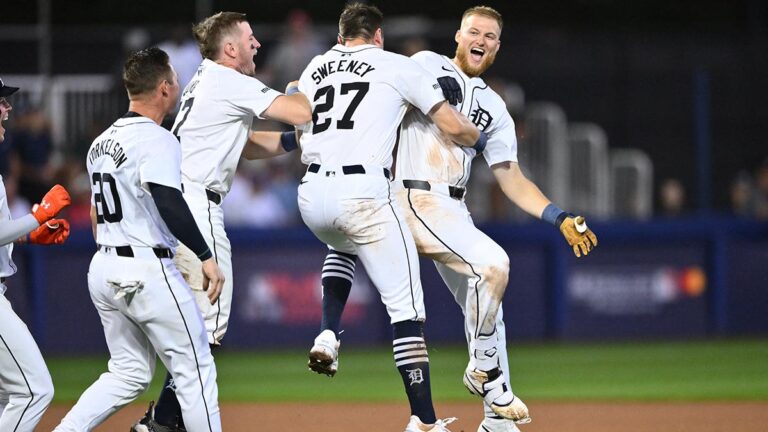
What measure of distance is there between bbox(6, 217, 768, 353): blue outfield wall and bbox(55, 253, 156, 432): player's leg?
6.95 m

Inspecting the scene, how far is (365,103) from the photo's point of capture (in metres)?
6.50

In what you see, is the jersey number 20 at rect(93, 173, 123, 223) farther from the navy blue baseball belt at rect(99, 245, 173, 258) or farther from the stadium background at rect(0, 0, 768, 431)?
the stadium background at rect(0, 0, 768, 431)

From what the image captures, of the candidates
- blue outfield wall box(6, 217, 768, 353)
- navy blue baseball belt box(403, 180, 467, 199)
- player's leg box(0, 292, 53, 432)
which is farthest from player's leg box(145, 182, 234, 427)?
blue outfield wall box(6, 217, 768, 353)

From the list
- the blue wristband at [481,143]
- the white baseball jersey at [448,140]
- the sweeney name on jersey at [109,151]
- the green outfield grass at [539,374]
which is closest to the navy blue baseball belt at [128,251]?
the sweeney name on jersey at [109,151]

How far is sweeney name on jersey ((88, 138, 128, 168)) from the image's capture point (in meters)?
5.65

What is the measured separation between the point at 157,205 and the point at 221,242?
1090 mm

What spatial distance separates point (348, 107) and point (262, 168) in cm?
841

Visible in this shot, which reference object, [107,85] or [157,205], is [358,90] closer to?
[157,205]

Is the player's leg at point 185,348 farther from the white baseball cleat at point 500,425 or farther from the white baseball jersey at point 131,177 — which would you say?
the white baseball cleat at point 500,425

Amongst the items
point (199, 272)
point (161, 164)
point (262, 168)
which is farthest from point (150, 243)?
point (262, 168)

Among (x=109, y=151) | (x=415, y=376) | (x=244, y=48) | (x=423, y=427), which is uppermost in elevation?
(x=244, y=48)

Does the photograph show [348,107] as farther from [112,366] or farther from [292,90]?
[112,366]

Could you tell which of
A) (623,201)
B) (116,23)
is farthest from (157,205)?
(116,23)

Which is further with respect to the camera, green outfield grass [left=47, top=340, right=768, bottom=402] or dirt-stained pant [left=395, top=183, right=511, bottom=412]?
green outfield grass [left=47, top=340, right=768, bottom=402]
